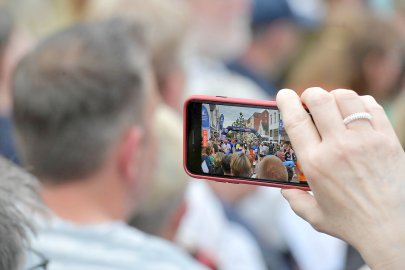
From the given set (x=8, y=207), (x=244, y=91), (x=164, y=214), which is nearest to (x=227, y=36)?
(x=244, y=91)

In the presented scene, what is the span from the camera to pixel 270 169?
168 cm

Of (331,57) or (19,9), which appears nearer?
(331,57)

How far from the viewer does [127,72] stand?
8.89ft

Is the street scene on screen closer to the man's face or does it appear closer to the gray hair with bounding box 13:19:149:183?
the gray hair with bounding box 13:19:149:183

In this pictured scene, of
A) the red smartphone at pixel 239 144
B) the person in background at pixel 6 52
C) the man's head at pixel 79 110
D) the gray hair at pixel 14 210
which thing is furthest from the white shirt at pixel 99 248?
the person in background at pixel 6 52

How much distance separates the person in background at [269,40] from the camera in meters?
6.50

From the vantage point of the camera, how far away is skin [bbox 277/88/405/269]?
4.91ft

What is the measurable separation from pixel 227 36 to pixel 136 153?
4.07m

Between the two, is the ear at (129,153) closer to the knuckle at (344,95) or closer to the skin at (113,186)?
the skin at (113,186)

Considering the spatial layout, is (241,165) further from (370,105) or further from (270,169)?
(370,105)

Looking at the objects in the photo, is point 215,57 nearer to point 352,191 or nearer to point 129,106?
point 129,106

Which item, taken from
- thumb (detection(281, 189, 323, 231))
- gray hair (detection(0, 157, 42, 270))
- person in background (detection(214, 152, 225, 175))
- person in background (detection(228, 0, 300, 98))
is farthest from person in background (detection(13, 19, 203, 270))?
person in background (detection(228, 0, 300, 98))

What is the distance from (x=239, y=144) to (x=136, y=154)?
1.06 meters

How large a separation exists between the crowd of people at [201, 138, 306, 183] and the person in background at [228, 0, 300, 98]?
4.63m
